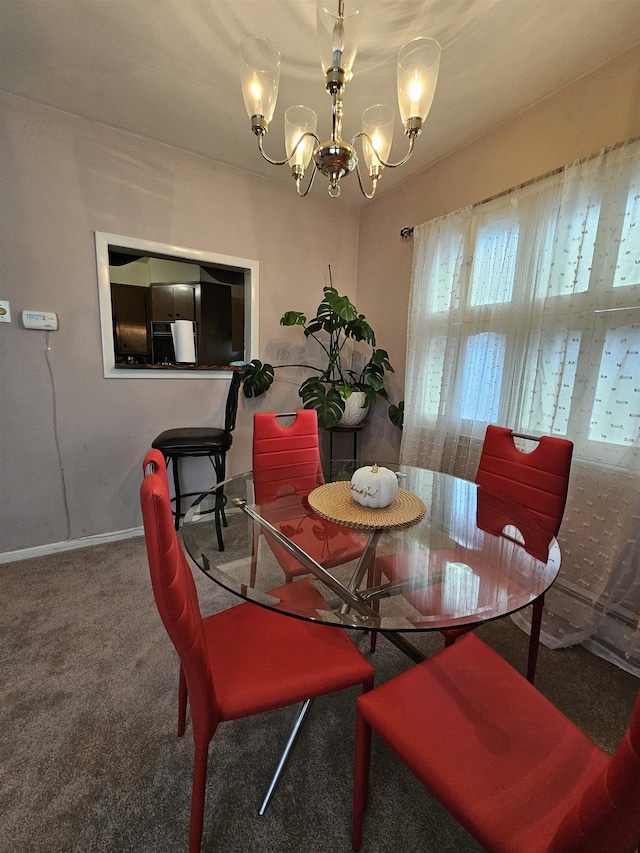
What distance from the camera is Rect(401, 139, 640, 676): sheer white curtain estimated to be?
5.00 feet

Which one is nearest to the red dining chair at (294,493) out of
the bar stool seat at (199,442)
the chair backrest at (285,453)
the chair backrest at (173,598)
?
the chair backrest at (285,453)

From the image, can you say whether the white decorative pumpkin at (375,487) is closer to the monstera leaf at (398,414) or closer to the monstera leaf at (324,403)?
the monstera leaf at (324,403)

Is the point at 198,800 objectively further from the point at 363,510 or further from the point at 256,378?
the point at 256,378

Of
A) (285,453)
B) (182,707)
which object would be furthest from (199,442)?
(182,707)

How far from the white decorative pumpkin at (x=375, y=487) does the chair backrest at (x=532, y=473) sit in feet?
2.06

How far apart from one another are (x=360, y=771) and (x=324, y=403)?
205 centimetres

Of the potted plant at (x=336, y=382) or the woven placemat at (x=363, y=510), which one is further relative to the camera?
the potted plant at (x=336, y=382)

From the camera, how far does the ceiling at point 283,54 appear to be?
1386mm

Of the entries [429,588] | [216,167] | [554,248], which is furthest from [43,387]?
[554,248]

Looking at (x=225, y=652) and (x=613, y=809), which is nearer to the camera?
(x=613, y=809)

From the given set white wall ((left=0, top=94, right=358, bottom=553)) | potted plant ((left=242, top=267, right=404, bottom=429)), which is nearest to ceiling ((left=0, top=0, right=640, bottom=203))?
white wall ((left=0, top=94, right=358, bottom=553))

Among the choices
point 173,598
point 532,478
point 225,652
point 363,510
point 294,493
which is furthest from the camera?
point 294,493

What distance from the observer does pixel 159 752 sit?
1174mm

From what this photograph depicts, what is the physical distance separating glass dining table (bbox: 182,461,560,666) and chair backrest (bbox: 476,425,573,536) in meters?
0.07
